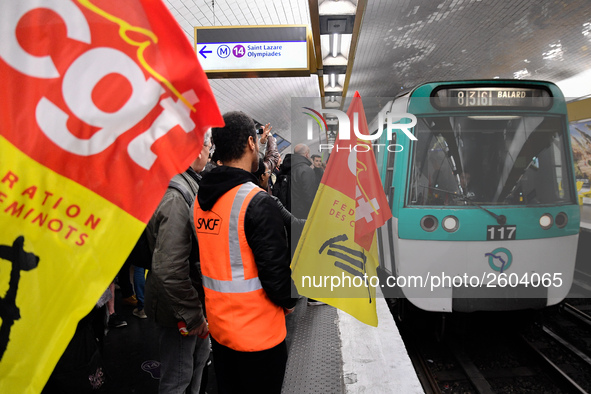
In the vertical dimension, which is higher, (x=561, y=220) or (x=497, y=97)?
(x=497, y=97)

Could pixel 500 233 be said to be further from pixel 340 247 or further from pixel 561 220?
pixel 340 247

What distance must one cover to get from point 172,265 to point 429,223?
2690mm

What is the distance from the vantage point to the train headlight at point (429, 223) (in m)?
3.79

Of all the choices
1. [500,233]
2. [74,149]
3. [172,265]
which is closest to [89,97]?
[74,149]

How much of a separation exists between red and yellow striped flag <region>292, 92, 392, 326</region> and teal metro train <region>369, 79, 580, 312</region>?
854mm

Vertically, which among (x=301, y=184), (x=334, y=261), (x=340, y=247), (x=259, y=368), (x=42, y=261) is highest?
(x=301, y=184)

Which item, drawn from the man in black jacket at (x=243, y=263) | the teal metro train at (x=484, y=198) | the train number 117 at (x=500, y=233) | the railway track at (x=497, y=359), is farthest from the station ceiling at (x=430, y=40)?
the railway track at (x=497, y=359)

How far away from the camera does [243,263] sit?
1760mm

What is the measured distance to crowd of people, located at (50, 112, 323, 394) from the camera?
68.2 inches

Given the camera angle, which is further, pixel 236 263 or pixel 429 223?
pixel 429 223

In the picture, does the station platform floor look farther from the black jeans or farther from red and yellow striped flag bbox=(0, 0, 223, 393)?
red and yellow striped flag bbox=(0, 0, 223, 393)

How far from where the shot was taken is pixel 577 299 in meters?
5.98

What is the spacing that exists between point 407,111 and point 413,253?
143 centimetres

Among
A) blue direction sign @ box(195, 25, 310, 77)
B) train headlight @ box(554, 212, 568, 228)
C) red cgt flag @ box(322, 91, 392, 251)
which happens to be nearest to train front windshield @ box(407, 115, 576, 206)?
train headlight @ box(554, 212, 568, 228)
